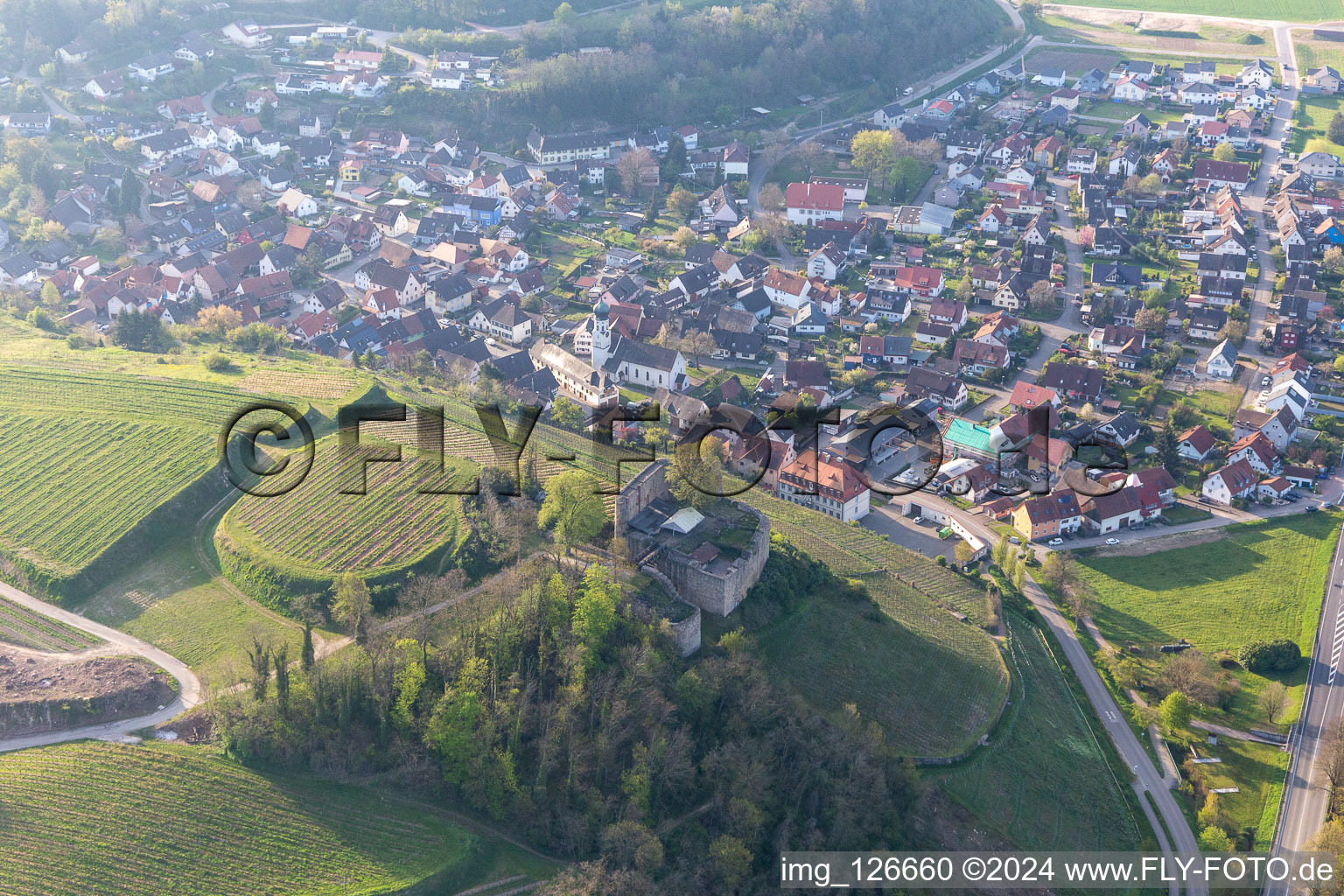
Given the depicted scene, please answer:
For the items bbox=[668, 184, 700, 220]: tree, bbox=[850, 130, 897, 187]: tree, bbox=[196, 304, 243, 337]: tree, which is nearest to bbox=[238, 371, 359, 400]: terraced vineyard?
bbox=[196, 304, 243, 337]: tree

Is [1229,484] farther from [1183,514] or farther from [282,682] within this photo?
[282,682]

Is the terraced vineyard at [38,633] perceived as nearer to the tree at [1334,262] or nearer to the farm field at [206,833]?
the farm field at [206,833]

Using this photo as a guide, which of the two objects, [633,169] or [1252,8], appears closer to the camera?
[633,169]

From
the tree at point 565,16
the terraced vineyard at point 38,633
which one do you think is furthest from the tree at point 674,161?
the terraced vineyard at point 38,633

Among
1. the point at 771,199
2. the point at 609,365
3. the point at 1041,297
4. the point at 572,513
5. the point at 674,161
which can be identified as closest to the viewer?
the point at 572,513

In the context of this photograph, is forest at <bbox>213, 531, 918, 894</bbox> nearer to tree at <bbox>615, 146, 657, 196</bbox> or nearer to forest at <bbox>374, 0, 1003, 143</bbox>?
tree at <bbox>615, 146, 657, 196</bbox>

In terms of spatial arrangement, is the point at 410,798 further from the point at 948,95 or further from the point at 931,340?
the point at 948,95

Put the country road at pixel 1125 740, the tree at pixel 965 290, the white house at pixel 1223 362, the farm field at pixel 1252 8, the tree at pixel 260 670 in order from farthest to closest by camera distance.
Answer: the farm field at pixel 1252 8, the tree at pixel 965 290, the white house at pixel 1223 362, the country road at pixel 1125 740, the tree at pixel 260 670

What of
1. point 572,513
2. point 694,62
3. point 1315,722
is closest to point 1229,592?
point 1315,722
